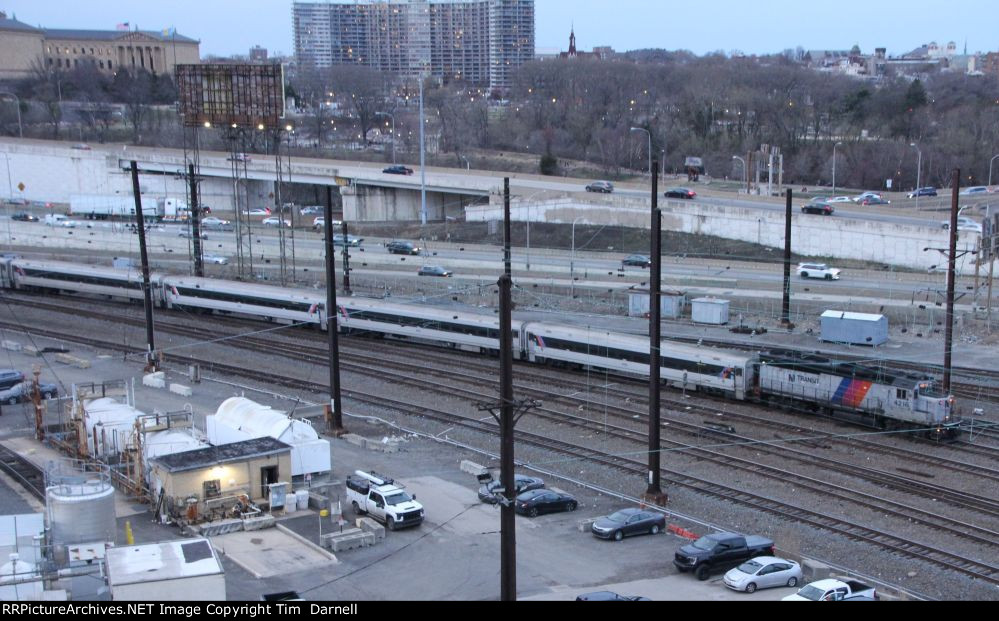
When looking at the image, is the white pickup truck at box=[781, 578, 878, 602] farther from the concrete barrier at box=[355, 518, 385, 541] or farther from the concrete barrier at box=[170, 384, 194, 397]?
the concrete barrier at box=[170, 384, 194, 397]

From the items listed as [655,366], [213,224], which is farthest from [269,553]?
[213,224]

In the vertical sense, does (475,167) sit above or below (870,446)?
above

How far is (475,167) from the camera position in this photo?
74125mm

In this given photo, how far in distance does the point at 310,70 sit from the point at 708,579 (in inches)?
4699

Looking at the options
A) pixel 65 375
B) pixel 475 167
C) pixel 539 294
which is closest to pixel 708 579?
pixel 65 375

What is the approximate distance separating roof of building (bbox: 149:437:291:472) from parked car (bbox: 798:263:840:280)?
984 inches

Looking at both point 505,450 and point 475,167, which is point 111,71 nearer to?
point 475,167

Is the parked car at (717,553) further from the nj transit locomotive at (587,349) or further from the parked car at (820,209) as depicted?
the parked car at (820,209)

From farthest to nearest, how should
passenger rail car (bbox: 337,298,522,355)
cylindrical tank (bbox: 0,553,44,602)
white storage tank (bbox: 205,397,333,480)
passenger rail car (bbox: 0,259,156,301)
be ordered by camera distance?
passenger rail car (bbox: 0,259,156,301) < passenger rail car (bbox: 337,298,522,355) < white storage tank (bbox: 205,397,333,480) < cylindrical tank (bbox: 0,553,44,602)

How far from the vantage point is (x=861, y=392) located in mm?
21688

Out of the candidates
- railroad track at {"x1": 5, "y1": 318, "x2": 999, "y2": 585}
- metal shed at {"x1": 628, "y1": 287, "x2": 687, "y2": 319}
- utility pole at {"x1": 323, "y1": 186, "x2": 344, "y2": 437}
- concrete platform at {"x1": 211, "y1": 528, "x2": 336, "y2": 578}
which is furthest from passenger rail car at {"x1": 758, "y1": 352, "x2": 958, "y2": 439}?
concrete platform at {"x1": 211, "y1": 528, "x2": 336, "y2": 578}

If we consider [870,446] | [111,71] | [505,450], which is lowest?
[870,446]

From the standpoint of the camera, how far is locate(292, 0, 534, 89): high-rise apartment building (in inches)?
7018

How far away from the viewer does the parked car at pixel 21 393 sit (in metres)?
25.4
